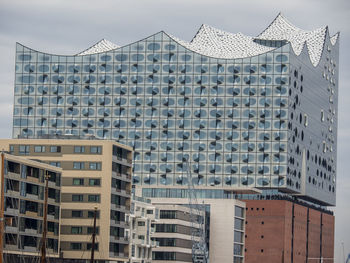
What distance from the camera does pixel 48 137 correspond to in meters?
165

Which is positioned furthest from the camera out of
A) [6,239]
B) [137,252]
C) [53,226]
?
[137,252]

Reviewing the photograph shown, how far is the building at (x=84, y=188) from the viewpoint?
156875 millimetres

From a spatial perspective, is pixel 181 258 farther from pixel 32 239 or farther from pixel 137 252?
pixel 32 239

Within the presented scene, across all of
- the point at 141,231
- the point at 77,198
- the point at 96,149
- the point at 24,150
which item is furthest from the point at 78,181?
the point at 141,231

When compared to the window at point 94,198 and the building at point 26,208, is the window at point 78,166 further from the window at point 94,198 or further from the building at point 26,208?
the building at point 26,208

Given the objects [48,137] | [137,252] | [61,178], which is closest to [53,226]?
[61,178]

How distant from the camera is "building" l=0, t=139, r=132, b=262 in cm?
15688

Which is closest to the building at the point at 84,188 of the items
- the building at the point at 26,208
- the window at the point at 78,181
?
the window at the point at 78,181

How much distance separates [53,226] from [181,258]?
53.9 m

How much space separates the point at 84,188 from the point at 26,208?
19.2 metres

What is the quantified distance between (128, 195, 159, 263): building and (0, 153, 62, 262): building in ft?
96.9

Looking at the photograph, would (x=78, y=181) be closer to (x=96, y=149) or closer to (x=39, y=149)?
(x=96, y=149)

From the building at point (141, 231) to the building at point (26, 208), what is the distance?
96.9 ft

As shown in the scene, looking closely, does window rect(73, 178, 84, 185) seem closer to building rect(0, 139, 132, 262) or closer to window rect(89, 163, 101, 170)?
building rect(0, 139, 132, 262)
